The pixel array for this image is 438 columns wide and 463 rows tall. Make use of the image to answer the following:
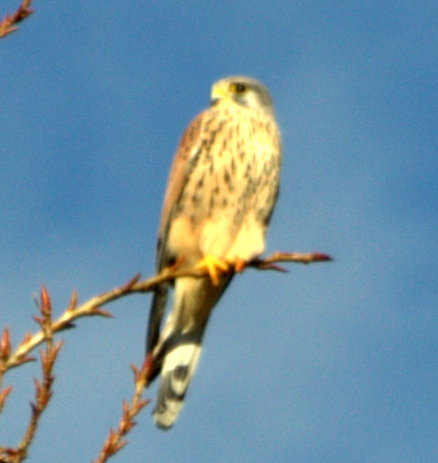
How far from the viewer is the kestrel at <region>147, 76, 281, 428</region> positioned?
5039mm

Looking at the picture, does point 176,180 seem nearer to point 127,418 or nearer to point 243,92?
point 243,92

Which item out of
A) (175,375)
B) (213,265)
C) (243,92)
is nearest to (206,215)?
(213,265)

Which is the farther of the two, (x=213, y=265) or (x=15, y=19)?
(x=213, y=265)

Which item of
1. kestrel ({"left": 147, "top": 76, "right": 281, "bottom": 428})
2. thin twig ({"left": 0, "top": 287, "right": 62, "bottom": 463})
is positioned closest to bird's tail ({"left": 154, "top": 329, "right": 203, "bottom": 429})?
kestrel ({"left": 147, "top": 76, "right": 281, "bottom": 428})

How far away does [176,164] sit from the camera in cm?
528

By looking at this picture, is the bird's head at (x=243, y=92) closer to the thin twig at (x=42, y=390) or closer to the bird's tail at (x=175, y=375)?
the bird's tail at (x=175, y=375)

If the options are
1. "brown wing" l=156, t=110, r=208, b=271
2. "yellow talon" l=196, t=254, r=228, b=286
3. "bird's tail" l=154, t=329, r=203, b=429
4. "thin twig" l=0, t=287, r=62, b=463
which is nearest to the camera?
"thin twig" l=0, t=287, r=62, b=463

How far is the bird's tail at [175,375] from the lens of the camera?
4.55m

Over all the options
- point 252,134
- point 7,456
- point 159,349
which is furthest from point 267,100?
point 7,456

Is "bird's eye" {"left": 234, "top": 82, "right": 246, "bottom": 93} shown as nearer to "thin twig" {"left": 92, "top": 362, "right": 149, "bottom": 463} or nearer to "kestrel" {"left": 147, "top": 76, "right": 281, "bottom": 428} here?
"kestrel" {"left": 147, "top": 76, "right": 281, "bottom": 428}

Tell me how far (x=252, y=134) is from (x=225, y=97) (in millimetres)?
603

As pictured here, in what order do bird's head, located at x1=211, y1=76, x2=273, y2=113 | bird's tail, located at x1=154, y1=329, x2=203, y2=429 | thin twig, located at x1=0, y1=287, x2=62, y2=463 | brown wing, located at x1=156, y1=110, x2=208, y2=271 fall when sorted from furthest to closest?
bird's head, located at x1=211, y1=76, x2=273, y2=113 → brown wing, located at x1=156, y1=110, x2=208, y2=271 → bird's tail, located at x1=154, y1=329, x2=203, y2=429 → thin twig, located at x1=0, y1=287, x2=62, y2=463

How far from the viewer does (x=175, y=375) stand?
15.9ft

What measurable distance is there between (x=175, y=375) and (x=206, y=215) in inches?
32.9
